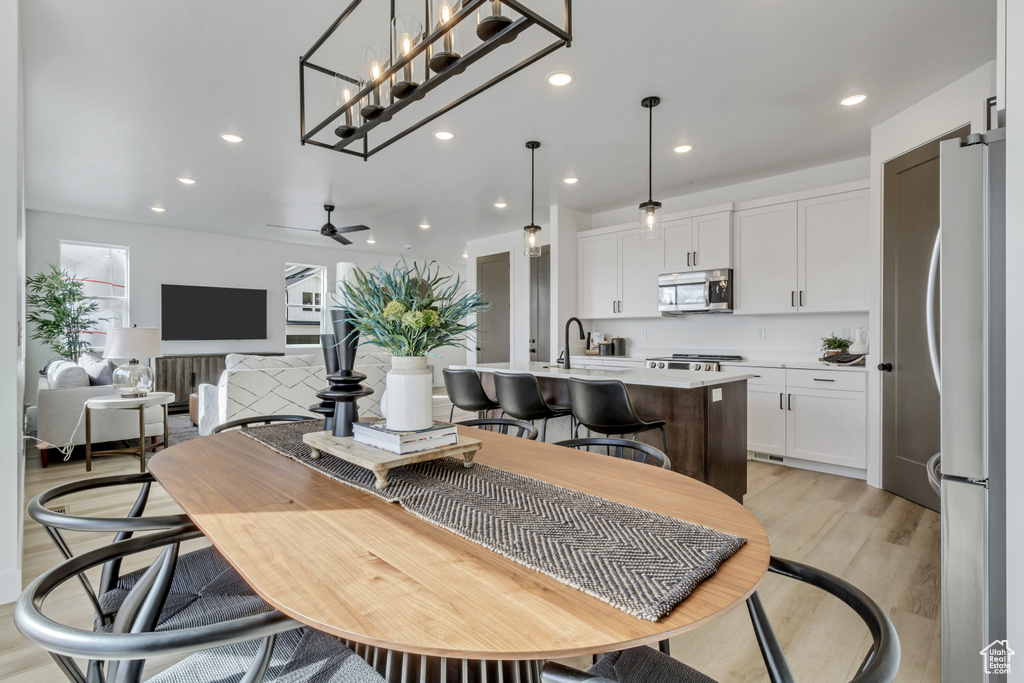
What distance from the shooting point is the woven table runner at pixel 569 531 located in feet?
2.33

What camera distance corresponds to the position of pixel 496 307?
22.3ft

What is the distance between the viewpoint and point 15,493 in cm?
202

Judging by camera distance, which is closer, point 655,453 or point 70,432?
point 655,453

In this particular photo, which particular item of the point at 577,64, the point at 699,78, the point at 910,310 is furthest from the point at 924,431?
the point at 577,64

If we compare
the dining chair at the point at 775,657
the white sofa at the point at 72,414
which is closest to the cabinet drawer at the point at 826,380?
Result: the dining chair at the point at 775,657

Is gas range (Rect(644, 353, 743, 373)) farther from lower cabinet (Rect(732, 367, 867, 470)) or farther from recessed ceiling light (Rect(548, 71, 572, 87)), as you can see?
recessed ceiling light (Rect(548, 71, 572, 87))

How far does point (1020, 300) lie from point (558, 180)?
13.0 feet

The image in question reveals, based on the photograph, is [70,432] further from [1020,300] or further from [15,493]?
[1020,300]

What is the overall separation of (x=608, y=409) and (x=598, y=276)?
3.24 meters

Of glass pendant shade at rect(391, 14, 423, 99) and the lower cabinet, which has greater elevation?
glass pendant shade at rect(391, 14, 423, 99)

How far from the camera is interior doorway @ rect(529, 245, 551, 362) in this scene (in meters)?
5.98

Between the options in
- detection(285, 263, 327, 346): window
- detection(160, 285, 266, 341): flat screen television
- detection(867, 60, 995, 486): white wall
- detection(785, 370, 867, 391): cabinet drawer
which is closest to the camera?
detection(867, 60, 995, 486): white wall

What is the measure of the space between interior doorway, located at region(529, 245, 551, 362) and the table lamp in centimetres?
391

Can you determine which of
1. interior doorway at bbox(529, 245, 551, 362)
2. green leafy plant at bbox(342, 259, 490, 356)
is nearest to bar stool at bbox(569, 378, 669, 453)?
green leafy plant at bbox(342, 259, 490, 356)
